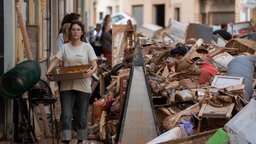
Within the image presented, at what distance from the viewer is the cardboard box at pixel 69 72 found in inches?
330

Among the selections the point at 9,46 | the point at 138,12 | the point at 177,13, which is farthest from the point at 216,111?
the point at 138,12

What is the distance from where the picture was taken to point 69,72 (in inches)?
336

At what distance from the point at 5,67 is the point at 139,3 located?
45.5m

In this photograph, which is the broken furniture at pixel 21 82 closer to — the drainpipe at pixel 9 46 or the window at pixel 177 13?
the drainpipe at pixel 9 46

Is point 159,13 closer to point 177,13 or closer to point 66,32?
point 177,13

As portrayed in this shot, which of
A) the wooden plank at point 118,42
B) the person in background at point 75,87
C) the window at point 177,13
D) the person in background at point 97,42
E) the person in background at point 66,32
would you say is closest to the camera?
the person in background at point 75,87

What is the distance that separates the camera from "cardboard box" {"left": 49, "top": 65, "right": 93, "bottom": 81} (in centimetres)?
838

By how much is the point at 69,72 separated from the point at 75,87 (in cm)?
20

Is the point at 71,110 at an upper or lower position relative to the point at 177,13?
lower

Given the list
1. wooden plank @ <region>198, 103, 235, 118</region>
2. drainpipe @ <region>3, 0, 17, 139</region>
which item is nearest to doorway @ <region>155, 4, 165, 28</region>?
drainpipe @ <region>3, 0, 17, 139</region>

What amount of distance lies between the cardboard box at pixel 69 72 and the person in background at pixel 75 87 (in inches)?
3.0

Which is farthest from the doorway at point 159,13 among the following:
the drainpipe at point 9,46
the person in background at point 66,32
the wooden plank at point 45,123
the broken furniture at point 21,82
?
the broken furniture at point 21,82

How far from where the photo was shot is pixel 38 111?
10477 mm

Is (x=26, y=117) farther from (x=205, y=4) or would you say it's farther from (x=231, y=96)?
(x=205, y=4)
